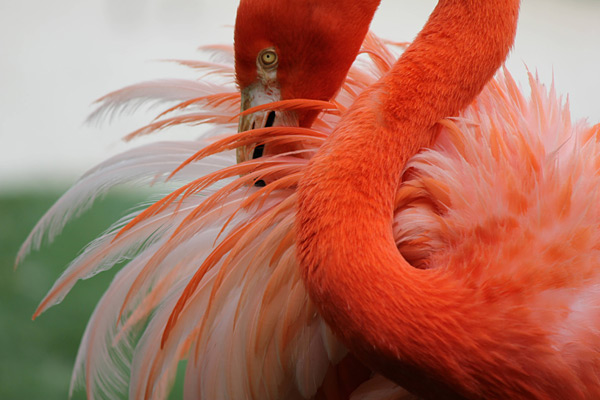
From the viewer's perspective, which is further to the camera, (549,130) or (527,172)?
(549,130)

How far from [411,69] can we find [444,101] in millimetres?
89

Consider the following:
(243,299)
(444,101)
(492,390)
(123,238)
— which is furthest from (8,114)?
(492,390)

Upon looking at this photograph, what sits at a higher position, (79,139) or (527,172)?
(527,172)

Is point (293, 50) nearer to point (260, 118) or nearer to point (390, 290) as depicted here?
point (260, 118)

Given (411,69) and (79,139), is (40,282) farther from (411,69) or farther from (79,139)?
(411,69)

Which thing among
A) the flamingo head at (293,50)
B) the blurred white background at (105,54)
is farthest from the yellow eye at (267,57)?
the blurred white background at (105,54)

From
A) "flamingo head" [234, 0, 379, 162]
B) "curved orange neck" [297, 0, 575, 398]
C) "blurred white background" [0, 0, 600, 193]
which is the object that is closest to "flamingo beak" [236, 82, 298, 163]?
"flamingo head" [234, 0, 379, 162]

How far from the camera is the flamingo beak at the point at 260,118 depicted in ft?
5.17

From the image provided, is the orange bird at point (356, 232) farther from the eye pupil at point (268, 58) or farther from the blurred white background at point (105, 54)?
the blurred white background at point (105, 54)

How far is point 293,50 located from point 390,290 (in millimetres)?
679

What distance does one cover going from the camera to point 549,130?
1.46 m

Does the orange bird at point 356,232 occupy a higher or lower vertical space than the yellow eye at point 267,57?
lower

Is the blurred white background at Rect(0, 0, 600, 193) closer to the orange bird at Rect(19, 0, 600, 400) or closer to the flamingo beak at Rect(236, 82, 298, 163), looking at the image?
the orange bird at Rect(19, 0, 600, 400)

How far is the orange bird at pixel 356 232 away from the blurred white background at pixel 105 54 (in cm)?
227
